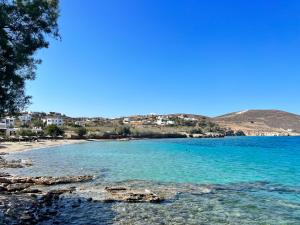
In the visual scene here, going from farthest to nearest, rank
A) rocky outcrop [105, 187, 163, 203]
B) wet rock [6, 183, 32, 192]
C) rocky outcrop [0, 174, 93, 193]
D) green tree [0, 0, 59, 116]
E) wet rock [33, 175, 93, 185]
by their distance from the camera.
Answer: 1. wet rock [33, 175, 93, 185]
2. rocky outcrop [0, 174, 93, 193]
3. wet rock [6, 183, 32, 192]
4. rocky outcrop [105, 187, 163, 203]
5. green tree [0, 0, 59, 116]

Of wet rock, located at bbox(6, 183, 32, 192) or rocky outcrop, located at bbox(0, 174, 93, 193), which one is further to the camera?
rocky outcrop, located at bbox(0, 174, 93, 193)

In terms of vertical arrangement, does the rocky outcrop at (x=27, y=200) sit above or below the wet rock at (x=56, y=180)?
below

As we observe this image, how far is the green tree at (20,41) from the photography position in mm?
16922

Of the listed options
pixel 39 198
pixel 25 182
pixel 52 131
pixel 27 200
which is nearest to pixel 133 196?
pixel 39 198

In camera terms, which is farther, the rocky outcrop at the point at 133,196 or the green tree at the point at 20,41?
the rocky outcrop at the point at 133,196

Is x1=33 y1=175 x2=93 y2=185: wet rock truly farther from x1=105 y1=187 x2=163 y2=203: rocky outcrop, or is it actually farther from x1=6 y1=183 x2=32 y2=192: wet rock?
x1=105 y1=187 x2=163 y2=203: rocky outcrop

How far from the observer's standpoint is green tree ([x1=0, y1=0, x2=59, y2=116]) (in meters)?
16.9

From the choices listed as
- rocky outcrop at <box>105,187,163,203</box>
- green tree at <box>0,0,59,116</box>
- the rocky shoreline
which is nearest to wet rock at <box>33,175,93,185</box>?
the rocky shoreline

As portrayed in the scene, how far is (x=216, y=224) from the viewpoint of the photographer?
66.0 ft

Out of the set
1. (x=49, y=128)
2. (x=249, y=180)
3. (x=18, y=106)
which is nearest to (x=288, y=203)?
A: (x=249, y=180)

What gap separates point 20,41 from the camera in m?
17.8

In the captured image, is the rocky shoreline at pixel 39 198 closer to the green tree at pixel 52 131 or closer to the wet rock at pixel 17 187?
the wet rock at pixel 17 187

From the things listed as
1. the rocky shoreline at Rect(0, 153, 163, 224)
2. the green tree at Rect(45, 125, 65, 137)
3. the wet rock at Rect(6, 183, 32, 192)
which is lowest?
the rocky shoreline at Rect(0, 153, 163, 224)

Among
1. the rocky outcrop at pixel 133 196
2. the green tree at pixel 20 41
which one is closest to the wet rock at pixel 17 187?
the rocky outcrop at pixel 133 196
